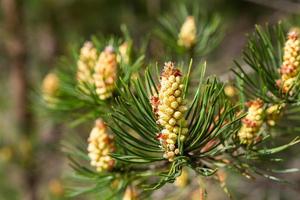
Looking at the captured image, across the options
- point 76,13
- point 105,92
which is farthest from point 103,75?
point 76,13

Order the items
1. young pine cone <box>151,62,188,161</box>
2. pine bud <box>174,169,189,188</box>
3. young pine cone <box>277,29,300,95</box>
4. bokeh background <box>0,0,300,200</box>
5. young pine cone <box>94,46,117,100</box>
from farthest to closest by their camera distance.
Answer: bokeh background <box>0,0,300,200</box> → pine bud <box>174,169,189,188</box> → young pine cone <box>94,46,117,100</box> → young pine cone <box>277,29,300,95</box> → young pine cone <box>151,62,188,161</box>

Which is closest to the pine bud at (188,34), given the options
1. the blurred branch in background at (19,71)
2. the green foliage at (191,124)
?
the green foliage at (191,124)

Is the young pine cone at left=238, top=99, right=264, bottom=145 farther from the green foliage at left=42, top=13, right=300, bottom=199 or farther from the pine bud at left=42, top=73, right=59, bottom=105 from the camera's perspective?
the pine bud at left=42, top=73, right=59, bottom=105

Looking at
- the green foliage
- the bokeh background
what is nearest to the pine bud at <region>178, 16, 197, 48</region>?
the green foliage

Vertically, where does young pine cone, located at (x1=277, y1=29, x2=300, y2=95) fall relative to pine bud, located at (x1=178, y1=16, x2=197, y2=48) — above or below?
below

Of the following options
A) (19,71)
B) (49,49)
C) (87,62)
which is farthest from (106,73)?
(49,49)

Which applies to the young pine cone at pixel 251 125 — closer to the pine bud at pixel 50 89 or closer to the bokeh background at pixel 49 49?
the pine bud at pixel 50 89

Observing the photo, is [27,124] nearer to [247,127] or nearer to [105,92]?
[105,92]

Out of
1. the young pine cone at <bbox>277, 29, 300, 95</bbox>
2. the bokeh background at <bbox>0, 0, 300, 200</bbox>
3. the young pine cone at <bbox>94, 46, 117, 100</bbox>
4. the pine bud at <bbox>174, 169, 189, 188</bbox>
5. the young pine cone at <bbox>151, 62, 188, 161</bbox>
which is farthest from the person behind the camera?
the bokeh background at <bbox>0, 0, 300, 200</bbox>
